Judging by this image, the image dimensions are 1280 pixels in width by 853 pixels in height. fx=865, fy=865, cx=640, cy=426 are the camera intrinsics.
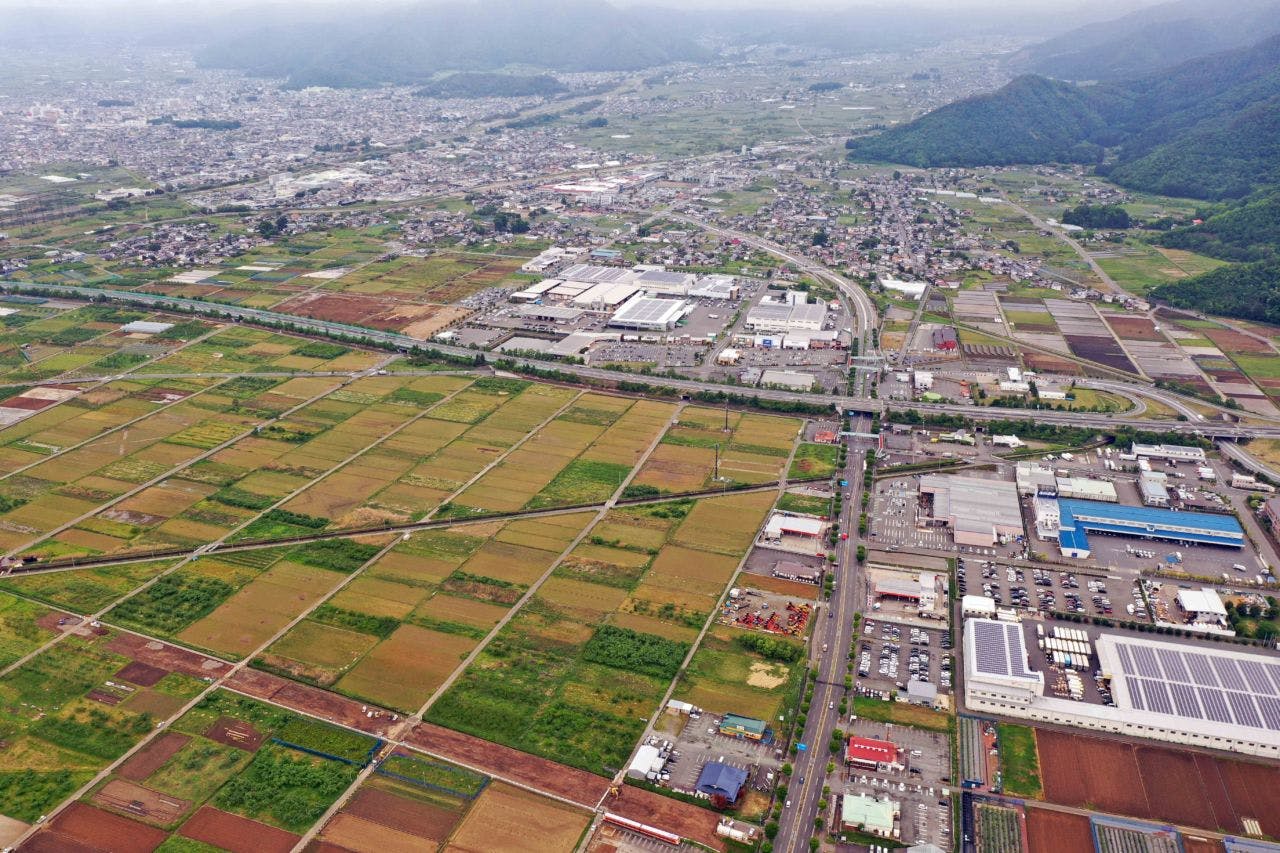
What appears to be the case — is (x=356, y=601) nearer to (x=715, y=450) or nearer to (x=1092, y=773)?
(x=715, y=450)

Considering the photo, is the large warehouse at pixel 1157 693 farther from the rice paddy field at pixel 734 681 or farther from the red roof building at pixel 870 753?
the rice paddy field at pixel 734 681

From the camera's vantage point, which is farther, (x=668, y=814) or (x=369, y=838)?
(x=668, y=814)

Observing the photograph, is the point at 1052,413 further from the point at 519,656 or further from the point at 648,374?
the point at 519,656

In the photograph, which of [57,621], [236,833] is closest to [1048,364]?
[236,833]

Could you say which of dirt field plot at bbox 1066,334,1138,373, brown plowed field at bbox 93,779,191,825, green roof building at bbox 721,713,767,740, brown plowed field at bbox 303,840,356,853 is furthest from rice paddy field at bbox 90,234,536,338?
dirt field plot at bbox 1066,334,1138,373

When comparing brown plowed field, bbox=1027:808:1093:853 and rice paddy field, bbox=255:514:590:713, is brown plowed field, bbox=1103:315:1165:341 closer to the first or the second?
rice paddy field, bbox=255:514:590:713

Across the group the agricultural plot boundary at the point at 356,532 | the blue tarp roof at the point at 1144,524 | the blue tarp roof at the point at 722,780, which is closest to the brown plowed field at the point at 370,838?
the blue tarp roof at the point at 722,780
